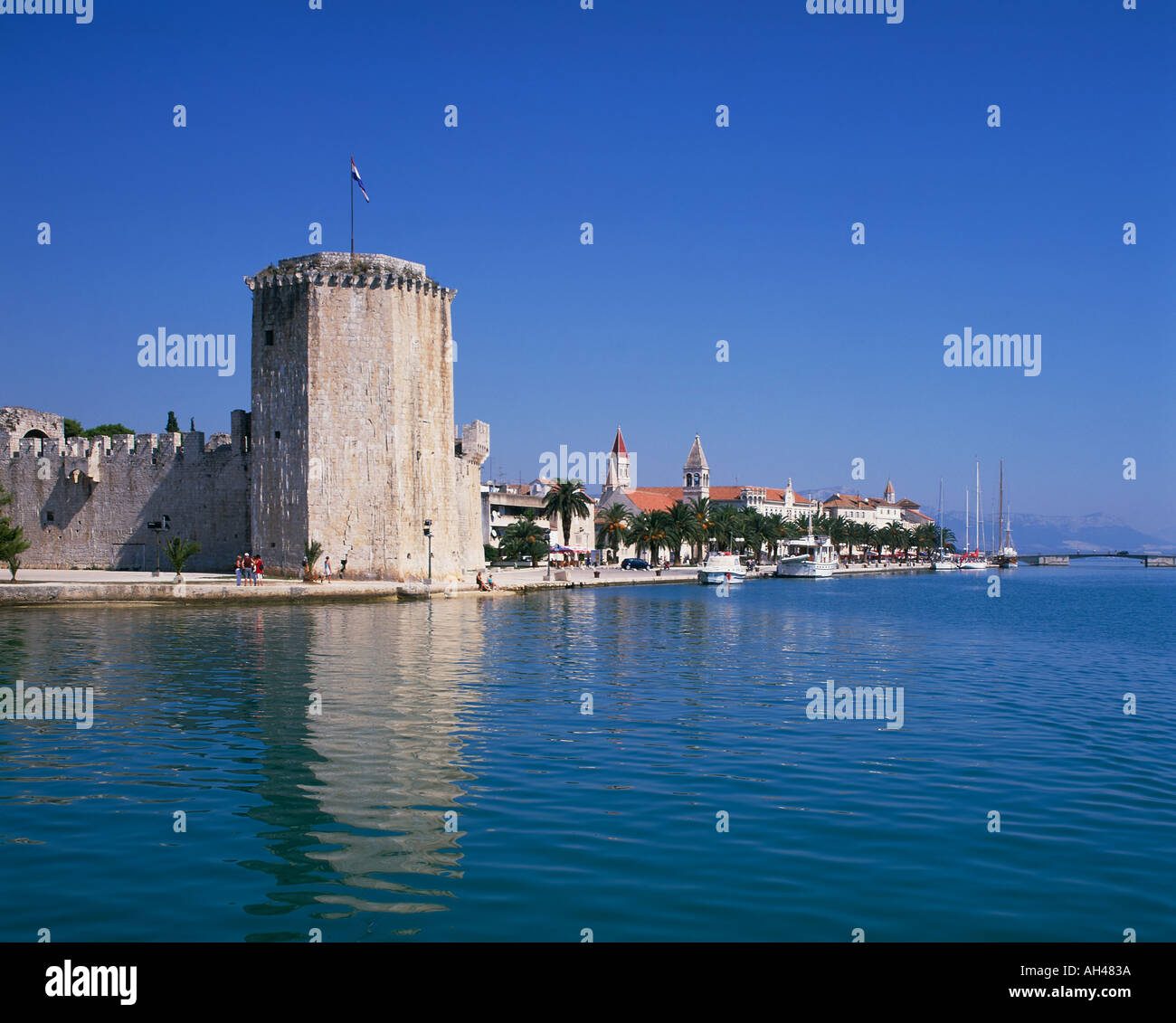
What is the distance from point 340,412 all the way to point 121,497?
491 inches

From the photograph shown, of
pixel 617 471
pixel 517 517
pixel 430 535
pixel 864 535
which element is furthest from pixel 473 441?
pixel 864 535

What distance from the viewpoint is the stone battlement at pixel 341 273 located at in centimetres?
4209

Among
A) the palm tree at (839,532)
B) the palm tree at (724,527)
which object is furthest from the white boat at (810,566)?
the palm tree at (839,532)

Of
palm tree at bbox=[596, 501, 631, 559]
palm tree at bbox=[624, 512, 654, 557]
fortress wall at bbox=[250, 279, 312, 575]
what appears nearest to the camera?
fortress wall at bbox=[250, 279, 312, 575]

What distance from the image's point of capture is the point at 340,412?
139 ft

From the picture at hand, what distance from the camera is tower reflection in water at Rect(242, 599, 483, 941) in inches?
279

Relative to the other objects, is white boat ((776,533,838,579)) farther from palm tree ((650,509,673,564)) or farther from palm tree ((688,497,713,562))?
palm tree ((650,509,673,564))

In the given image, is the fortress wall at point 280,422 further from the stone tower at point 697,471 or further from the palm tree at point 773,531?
the stone tower at point 697,471

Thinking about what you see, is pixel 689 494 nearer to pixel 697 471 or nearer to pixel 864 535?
pixel 697 471

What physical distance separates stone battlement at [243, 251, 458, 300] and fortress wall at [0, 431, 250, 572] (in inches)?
319

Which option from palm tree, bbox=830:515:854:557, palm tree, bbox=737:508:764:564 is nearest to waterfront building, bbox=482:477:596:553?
palm tree, bbox=737:508:764:564

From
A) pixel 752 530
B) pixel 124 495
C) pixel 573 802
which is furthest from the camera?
pixel 752 530

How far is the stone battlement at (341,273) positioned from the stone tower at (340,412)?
45 millimetres
